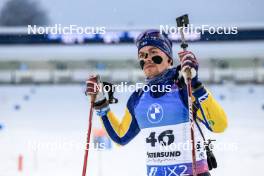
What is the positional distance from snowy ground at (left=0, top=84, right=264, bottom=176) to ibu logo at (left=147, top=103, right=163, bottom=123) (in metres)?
1.21

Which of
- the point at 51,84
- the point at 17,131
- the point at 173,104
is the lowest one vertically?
the point at 173,104

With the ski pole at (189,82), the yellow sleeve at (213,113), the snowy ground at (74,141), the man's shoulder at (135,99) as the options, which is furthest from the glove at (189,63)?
the snowy ground at (74,141)

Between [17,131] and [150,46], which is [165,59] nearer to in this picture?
[150,46]

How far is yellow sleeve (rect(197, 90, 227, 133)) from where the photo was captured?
137 inches

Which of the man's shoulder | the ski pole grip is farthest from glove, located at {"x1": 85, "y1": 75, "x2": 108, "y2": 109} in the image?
the man's shoulder

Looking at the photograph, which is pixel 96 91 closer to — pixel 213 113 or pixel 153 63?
pixel 153 63

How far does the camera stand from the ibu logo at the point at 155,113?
3.71 m

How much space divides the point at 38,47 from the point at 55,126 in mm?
17803

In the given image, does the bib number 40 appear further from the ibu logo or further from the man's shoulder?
the man's shoulder

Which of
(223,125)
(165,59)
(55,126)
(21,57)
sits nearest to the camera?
(223,125)

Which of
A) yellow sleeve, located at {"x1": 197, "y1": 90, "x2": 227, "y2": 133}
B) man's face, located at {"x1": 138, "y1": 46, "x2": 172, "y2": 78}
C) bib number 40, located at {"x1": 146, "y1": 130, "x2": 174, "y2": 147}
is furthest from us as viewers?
man's face, located at {"x1": 138, "y1": 46, "x2": 172, "y2": 78}

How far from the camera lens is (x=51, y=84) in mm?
31906

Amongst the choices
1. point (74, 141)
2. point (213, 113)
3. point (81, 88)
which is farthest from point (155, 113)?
point (81, 88)

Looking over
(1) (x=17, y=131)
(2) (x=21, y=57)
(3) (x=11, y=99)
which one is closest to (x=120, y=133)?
(1) (x=17, y=131)
